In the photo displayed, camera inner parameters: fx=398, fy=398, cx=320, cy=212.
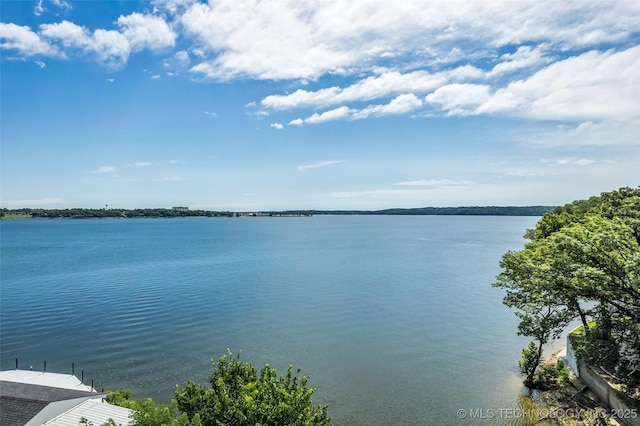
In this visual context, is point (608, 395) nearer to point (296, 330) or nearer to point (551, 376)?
point (551, 376)

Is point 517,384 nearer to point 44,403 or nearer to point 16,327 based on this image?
point 44,403

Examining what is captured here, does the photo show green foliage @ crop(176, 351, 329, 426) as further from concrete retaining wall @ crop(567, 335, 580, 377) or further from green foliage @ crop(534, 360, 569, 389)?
concrete retaining wall @ crop(567, 335, 580, 377)

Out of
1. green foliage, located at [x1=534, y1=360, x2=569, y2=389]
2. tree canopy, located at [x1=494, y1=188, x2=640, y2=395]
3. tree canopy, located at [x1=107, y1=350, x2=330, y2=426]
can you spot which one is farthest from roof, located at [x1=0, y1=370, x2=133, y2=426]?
green foliage, located at [x1=534, y1=360, x2=569, y2=389]

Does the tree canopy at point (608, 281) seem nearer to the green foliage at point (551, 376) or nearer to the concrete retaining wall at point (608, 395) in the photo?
the concrete retaining wall at point (608, 395)

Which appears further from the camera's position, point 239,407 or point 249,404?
point 239,407

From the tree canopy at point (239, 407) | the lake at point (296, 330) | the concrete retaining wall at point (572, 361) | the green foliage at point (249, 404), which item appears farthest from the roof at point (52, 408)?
the concrete retaining wall at point (572, 361)

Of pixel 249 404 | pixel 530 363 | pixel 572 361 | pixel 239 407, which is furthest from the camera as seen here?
pixel 530 363

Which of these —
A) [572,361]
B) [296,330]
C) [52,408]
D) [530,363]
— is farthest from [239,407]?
[296,330]

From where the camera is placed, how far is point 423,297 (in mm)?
49094

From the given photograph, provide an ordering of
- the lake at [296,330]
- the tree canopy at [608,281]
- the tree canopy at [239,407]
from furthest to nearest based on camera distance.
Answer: the lake at [296,330], the tree canopy at [608,281], the tree canopy at [239,407]

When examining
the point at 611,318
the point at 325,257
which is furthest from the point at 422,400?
the point at 325,257

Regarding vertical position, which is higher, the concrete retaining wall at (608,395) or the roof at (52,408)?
the roof at (52,408)

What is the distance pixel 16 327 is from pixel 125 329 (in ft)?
33.2

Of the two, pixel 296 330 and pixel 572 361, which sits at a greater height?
pixel 572 361
